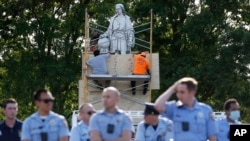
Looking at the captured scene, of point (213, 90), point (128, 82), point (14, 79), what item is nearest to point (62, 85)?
point (14, 79)

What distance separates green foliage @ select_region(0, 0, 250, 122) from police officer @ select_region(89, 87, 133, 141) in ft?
75.9

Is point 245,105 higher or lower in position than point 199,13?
lower

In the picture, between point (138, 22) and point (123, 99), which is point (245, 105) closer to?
point (138, 22)

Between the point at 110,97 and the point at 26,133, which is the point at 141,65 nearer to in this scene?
the point at 26,133

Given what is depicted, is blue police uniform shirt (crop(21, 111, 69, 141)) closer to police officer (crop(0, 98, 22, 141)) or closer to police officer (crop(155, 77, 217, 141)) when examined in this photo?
police officer (crop(155, 77, 217, 141))

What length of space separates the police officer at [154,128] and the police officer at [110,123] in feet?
4.09

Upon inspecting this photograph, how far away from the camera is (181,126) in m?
12.8

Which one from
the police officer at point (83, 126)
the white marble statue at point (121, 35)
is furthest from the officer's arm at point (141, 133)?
the white marble statue at point (121, 35)

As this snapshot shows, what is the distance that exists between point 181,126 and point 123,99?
16862 mm

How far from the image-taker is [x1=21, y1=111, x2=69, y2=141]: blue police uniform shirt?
1309cm

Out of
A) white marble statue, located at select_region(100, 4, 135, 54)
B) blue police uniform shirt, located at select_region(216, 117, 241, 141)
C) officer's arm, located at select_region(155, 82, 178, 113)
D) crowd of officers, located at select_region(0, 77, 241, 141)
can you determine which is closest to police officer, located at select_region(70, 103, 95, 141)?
crowd of officers, located at select_region(0, 77, 241, 141)

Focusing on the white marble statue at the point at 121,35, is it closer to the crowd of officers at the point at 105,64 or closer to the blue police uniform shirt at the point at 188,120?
the crowd of officers at the point at 105,64

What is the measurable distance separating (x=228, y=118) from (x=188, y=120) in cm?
263

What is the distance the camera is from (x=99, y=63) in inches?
1128
